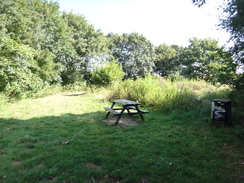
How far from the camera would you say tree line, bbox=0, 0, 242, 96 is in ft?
25.4

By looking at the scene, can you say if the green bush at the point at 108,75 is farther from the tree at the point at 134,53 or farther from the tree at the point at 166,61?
the tree at the point at 166,61

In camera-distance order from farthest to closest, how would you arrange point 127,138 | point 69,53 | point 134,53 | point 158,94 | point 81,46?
point 134,53
point 81,46
point 69,53
point 158,94
point 127,138

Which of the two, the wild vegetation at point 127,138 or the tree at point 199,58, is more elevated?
the tree at point 199,58

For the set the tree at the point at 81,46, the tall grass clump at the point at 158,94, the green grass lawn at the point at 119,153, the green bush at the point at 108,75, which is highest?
the tree at the point at 81,46

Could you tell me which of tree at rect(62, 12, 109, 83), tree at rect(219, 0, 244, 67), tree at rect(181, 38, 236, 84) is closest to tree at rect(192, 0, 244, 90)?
tree at rect(219, 0, 244, 67)

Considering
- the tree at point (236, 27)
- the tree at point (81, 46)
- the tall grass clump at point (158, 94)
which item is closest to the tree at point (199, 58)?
the tree at point (81, 46)

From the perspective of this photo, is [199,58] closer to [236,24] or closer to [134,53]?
[134,53]

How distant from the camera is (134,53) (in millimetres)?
27375

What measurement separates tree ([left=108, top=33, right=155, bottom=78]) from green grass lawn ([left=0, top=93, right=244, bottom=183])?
23279 millimetres

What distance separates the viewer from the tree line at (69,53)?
775cm

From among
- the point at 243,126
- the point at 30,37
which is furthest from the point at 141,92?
the point at 30,37

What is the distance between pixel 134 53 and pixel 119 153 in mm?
25820

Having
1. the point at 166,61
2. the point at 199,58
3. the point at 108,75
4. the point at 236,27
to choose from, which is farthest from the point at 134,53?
the point at 236,27

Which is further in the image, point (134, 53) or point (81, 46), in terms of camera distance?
point (134, 53)
